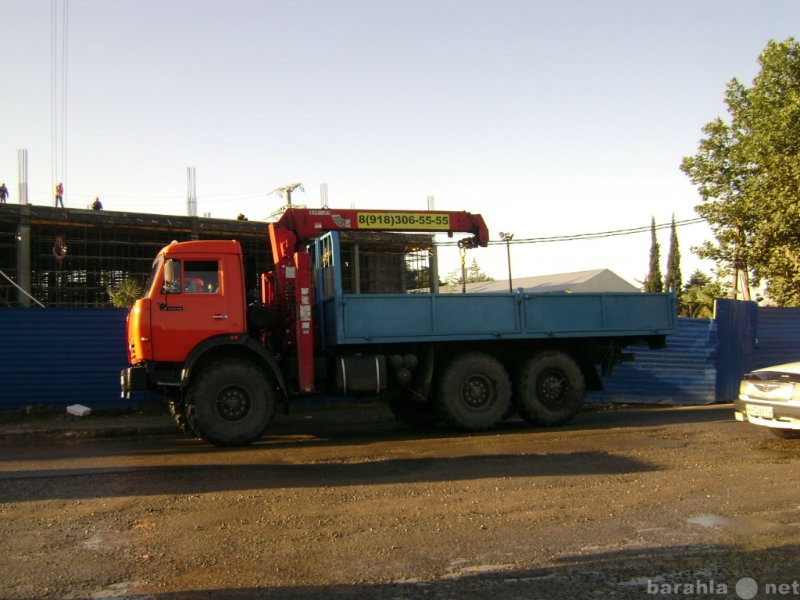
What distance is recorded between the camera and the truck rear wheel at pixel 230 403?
10.6 metres

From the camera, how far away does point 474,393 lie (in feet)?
40.2

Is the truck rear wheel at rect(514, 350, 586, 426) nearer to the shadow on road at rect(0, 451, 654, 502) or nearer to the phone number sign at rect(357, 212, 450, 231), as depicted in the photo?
the phone number sign at rect(357, 212, 450, 231)

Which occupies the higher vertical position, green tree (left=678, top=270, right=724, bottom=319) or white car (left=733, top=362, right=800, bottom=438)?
green tree (left=678, top=270, right=724, bottom=319)

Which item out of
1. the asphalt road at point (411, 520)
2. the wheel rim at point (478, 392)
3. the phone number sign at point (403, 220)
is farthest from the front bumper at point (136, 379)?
the wheel rim at point (478, 392)

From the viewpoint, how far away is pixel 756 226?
23062mm

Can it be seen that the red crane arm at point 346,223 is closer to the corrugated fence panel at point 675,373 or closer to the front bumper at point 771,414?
the front bumper at point 771,414

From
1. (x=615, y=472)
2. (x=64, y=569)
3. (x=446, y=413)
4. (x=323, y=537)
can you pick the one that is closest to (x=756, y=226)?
(x=446, y=413)

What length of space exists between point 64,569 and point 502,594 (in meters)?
2.95

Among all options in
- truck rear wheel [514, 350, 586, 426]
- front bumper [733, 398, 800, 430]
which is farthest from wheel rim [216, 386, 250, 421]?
front bumper [733, 398, 800, 430]

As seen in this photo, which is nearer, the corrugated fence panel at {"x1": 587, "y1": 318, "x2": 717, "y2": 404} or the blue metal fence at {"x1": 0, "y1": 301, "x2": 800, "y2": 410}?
the blue metal fence at {"x1": 0, "y1": 301, "x2": 800, "y2": 410}

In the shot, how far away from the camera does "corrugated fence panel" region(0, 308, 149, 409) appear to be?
14305 mm

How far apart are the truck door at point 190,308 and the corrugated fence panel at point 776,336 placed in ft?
41.8

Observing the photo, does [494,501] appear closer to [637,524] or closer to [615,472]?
[637,524]
